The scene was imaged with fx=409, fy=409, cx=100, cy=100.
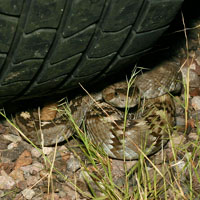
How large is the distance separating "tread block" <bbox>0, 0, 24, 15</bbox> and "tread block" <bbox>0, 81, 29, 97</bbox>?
58cm

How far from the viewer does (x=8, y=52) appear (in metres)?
2.23

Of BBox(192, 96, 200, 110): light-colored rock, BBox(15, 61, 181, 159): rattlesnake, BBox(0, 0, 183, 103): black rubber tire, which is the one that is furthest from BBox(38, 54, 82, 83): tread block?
BBox(192, 96, 200, 110): light-colored rock

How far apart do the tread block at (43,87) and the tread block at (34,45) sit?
308 millimetres

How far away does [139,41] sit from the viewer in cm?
262

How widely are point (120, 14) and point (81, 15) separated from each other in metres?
0.25

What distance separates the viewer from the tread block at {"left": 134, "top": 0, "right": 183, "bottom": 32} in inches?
95.3

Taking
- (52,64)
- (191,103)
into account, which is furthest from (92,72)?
(191,103)

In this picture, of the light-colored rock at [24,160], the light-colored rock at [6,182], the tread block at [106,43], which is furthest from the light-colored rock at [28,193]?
the tread block at [106,43]

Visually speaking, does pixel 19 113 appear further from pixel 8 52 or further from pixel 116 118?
pixel 8 52

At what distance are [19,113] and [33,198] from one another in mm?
852

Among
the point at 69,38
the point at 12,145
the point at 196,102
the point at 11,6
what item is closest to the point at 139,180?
the point at 69,38

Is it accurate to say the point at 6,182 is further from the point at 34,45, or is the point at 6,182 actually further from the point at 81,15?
the point at 81,15

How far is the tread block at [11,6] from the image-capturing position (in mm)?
1960

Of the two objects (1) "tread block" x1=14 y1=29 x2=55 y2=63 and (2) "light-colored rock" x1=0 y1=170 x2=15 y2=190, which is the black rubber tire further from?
(2) "light-colored rock" x1=0 y1=170 x2=15 y2=190
